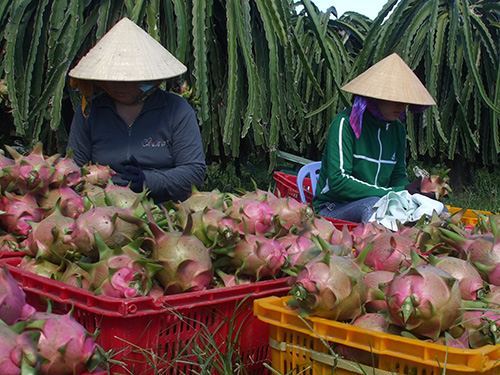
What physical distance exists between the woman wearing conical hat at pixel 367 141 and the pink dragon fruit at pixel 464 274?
1889 mm

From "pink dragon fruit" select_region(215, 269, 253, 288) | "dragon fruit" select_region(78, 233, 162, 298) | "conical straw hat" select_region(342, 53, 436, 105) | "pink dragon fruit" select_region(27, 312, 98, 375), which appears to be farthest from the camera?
"conical straw hat" select_region(342, 53, 436, 105)

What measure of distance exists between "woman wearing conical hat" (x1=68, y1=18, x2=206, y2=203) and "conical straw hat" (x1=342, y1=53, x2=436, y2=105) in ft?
3.58

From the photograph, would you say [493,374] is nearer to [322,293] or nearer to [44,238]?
[322,293]

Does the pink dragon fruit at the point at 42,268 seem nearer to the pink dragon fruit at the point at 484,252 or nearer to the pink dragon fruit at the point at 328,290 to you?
the pink dragon fruit at the point at 328,290

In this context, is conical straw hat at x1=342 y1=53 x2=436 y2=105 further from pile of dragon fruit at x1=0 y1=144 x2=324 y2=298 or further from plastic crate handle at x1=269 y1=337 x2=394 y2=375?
plastic crate handle at x1=269 y1=337 x2=394 y2=375

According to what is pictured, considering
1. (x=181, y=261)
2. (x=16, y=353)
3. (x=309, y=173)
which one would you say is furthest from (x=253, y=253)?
(x=309, y=173)

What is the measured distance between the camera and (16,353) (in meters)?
1.20

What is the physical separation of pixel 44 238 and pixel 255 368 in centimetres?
75

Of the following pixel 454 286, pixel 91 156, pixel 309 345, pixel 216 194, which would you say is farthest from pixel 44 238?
pixel 91 156

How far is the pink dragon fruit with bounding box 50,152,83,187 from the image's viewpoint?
229 cm

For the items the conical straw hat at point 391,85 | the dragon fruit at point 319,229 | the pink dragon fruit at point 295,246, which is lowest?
the dragon fruit at point 319,229

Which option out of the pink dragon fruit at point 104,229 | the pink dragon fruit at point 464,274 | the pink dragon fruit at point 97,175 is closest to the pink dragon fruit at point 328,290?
the pink dragon fruit at point 464,274

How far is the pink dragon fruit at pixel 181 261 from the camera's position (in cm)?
182

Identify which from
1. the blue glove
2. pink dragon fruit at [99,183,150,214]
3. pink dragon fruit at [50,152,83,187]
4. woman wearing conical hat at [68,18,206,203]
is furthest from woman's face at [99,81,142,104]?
pink dragon fruit at [99,183,150,214]
